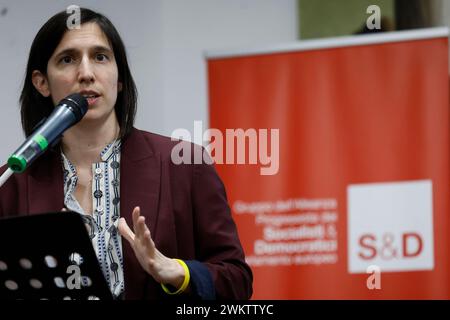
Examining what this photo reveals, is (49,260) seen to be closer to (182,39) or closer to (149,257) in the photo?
(149,257)

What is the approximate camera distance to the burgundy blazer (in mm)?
1717

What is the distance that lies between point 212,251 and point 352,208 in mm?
2092

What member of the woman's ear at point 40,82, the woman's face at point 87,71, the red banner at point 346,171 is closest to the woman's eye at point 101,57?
the woman's face at point 87,71

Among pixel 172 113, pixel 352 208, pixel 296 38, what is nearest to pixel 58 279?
pixel 352 208

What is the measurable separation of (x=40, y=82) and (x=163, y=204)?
0.40m

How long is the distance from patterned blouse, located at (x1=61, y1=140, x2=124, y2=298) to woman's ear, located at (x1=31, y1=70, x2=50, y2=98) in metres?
0.15

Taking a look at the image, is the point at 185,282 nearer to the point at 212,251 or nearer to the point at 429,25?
the point at 212,251

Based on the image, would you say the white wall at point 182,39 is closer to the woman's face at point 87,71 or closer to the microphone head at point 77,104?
the woman's face at point 87,71

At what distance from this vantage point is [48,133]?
58.2 inches

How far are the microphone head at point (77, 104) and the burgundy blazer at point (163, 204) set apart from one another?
0.87 ft

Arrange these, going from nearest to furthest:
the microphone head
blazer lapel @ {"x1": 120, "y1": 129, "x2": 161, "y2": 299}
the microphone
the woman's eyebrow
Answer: the microphone → the microphone head → blazer lapel @ {"x1": 120, "y1": 129, "x2": 161, "y2": 299} → the woman's eyebrow

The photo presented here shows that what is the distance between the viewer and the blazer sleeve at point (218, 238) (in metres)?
1.70

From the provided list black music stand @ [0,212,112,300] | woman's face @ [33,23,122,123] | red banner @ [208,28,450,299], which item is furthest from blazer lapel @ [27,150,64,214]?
red banner @ [208,28,450,299]

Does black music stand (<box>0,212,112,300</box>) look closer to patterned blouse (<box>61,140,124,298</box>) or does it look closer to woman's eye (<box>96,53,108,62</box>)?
patterned blouse (<box>61,140,124,298</box>)
